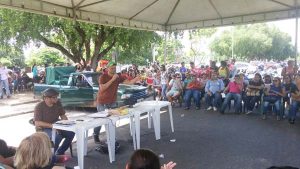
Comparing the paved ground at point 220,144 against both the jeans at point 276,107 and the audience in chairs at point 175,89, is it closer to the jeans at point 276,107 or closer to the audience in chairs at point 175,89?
the jeans at point 276,107

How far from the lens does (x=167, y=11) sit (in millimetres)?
10992

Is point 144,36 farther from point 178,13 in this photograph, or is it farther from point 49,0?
point 49,0

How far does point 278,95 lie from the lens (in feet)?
31.9

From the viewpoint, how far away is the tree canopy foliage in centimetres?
6600

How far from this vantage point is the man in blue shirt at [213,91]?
11461 mm

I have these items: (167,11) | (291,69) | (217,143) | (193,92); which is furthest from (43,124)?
(291,69)

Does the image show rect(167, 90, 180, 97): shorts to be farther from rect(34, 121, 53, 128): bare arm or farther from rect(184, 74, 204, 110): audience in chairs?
rect(34, 121, 53, 128): bare arm

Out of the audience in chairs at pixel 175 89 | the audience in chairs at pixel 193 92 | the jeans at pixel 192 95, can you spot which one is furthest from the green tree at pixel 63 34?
the jeans at pixel 192 95

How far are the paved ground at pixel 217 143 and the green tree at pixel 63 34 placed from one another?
9.92 metres

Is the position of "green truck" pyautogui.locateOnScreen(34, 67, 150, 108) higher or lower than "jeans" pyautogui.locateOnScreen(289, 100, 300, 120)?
higher

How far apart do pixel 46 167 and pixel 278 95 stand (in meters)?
8.25

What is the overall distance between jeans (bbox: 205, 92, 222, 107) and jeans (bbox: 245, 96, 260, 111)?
0.99m

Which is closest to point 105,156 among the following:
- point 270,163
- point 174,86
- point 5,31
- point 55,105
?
point 55,105

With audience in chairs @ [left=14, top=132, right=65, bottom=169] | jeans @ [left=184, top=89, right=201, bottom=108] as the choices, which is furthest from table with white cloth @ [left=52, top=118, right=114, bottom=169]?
jeans @ [left=184, top=89, right=201, bottom=108]
